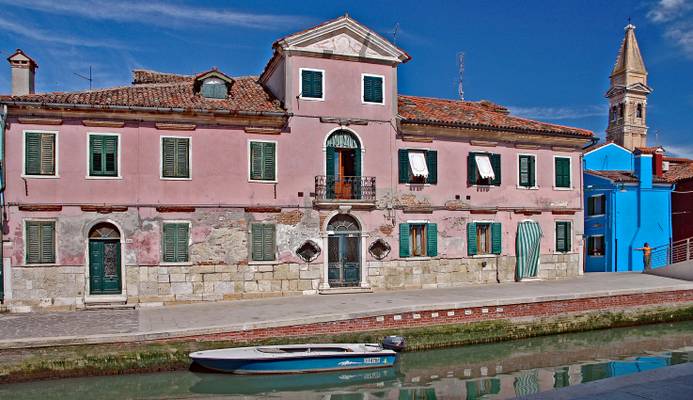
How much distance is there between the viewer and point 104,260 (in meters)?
19.7

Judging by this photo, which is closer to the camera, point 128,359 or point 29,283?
point 128,359

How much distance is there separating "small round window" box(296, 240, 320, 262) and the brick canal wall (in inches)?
212

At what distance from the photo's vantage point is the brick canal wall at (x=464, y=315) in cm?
1579

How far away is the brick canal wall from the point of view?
1579 centimetres

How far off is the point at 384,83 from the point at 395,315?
A: 977 cm

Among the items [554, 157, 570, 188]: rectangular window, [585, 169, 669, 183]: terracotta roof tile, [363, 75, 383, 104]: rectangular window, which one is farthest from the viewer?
[585, 169, 669, 183]: terracotta roof tile

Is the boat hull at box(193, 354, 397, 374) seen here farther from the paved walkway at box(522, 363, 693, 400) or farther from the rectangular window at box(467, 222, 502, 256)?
the rectangular window at box(467, 222, 502, 256)

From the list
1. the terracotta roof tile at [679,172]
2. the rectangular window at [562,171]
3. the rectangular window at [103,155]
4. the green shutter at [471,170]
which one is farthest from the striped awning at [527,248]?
the rectangular window at [103,155]

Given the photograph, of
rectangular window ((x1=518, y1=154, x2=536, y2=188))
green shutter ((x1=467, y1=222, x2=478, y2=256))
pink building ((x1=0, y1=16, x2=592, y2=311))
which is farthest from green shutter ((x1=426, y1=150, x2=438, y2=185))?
rectangular window ((x1=518, y1=154, x2=536, y2=188))

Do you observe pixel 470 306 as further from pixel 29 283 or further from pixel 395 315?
pixel 29 283

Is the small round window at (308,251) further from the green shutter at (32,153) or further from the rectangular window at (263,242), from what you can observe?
the green shutter at (32,153)

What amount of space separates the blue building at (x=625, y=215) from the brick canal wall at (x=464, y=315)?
854 cm

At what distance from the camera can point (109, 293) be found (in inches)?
772

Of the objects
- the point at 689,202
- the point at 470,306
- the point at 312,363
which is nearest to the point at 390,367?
the point at 312,363
